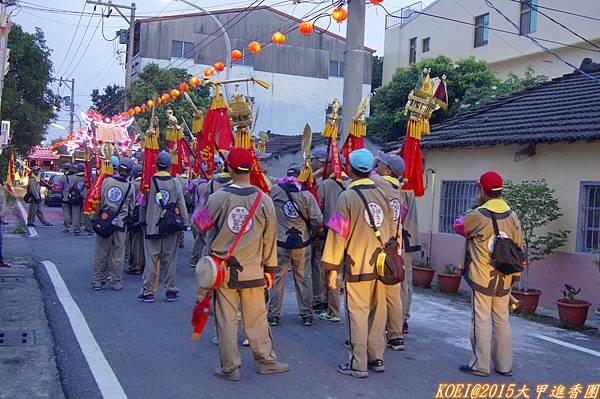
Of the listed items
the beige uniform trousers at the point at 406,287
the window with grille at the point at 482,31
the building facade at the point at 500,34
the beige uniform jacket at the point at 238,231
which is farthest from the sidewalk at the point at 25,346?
the window with grille at the point at 482,31

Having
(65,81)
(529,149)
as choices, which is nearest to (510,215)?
(529,149)

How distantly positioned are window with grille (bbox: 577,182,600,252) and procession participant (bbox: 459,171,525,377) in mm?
4760

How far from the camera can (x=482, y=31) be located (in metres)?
29.6

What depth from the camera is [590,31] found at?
23688 mm

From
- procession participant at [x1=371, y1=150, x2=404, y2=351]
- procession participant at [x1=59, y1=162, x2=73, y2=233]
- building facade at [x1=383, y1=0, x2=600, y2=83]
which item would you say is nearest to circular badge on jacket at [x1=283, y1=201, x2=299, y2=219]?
procession participant at [x1=371, y1=150, x2=404, y2=351]

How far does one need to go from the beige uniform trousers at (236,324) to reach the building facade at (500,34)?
18.2m

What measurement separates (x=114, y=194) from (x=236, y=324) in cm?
500

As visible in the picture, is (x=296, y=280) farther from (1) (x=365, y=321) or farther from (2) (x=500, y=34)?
(2) (x=500, y=34)

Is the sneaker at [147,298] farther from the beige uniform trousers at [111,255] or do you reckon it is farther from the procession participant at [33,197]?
the procession participant at [33,197]

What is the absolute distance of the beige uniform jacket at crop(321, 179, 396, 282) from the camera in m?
6.07

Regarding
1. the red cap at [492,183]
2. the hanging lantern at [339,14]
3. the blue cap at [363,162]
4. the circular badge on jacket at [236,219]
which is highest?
the hanging lantern at [339,14]

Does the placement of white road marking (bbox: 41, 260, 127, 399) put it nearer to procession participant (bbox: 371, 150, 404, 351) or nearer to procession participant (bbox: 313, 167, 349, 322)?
procession participant (bbox: 371, 150, 404, 351)

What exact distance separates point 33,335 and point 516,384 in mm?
5108

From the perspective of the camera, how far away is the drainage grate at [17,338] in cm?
691
